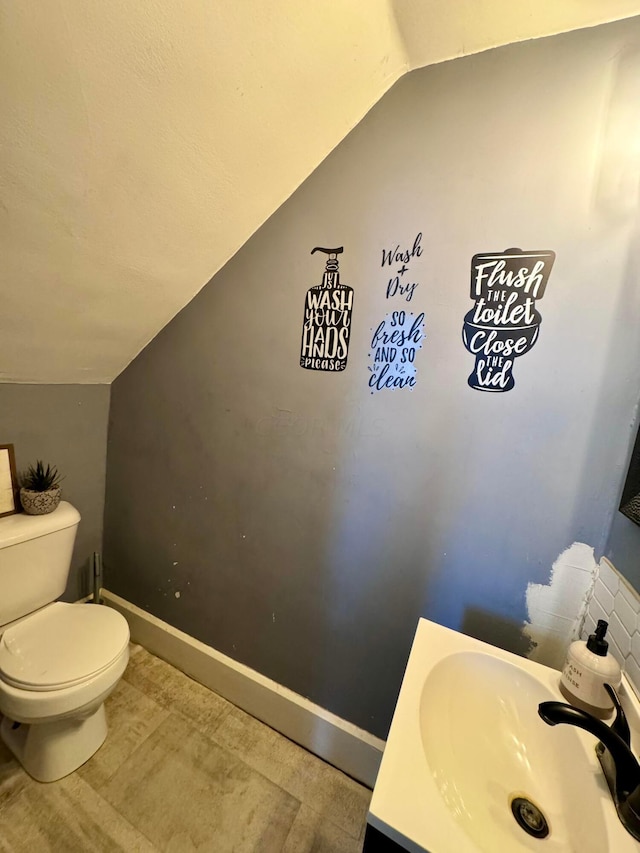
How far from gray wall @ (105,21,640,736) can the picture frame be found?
1.70 ft

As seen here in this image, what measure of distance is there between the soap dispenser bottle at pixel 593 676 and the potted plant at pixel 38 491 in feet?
5.68

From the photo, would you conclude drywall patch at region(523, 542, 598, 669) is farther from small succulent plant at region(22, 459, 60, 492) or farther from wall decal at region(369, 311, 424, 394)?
small succulent plant at region(22, 459, 60, 492)

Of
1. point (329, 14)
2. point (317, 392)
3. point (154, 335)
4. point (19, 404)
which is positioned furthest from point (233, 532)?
point (329, 14)

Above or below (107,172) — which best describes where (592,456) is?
below

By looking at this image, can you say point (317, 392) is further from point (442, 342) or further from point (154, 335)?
point (154, 335)

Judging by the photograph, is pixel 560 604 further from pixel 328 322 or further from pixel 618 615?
pixel 328 322

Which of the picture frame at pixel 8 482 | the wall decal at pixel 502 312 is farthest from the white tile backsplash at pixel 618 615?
the picture frame at pixel 8 482

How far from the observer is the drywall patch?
3.02 feet

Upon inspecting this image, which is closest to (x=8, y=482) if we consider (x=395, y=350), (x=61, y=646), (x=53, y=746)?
(x=61, y=646)

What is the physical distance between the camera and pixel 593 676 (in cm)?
69

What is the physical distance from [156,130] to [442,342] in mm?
891

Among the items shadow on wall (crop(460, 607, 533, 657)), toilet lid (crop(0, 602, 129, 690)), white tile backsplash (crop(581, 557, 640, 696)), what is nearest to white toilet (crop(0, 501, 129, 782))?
toilet lid (crop(0, 602, 129, 690))

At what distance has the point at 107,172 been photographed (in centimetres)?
86

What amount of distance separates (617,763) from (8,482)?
1.88 metres
